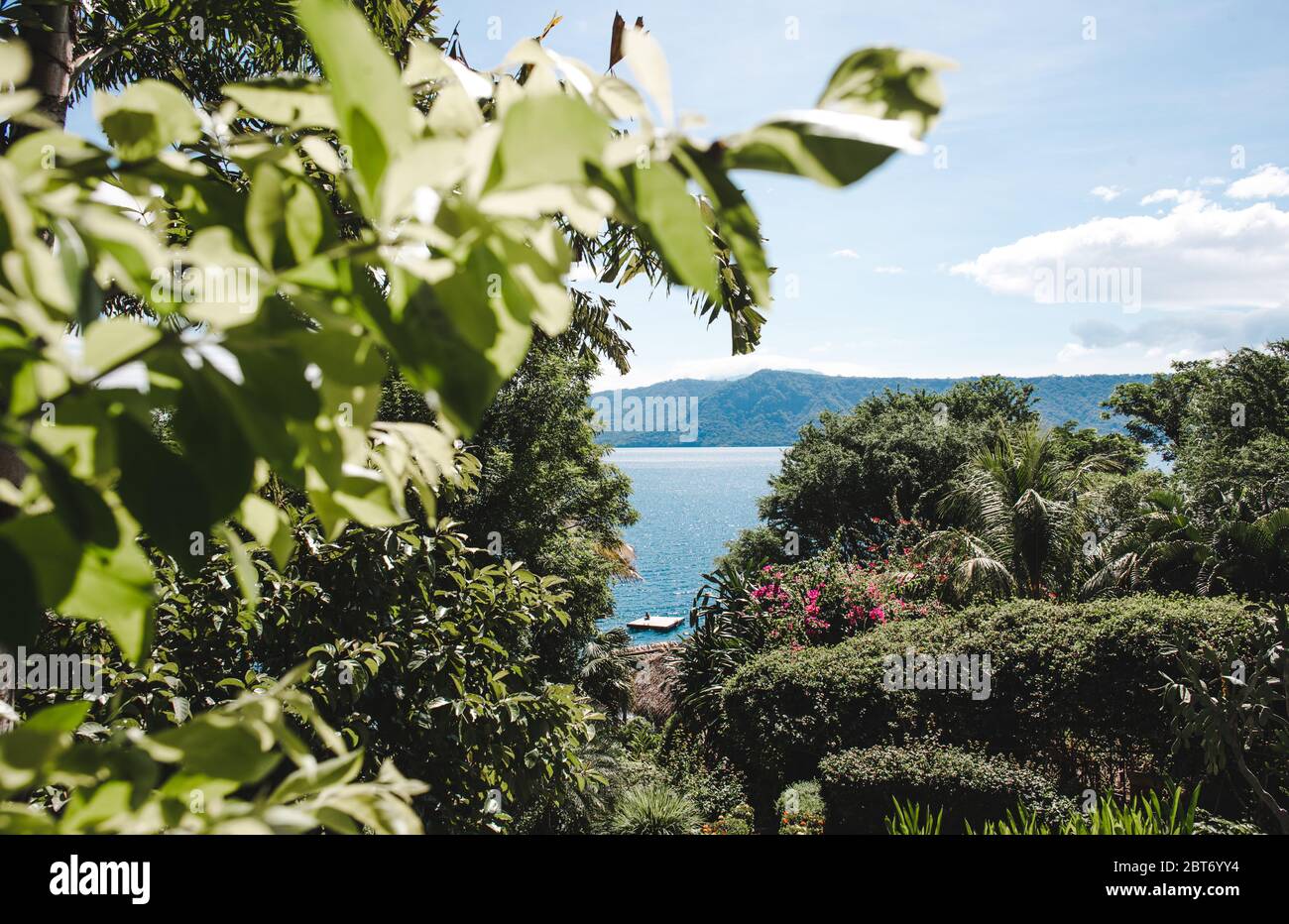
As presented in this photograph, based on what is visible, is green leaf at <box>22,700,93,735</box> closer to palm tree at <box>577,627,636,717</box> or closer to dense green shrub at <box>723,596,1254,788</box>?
dense green shrub at <box>723,596,1254,788</box>

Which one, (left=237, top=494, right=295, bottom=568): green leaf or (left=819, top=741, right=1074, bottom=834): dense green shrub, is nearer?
(left=237, top=494, right=295, bottom=568): green leaf

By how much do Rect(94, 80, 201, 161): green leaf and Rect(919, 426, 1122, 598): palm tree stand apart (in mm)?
12553

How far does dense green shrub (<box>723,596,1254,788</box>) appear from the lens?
8.20 m

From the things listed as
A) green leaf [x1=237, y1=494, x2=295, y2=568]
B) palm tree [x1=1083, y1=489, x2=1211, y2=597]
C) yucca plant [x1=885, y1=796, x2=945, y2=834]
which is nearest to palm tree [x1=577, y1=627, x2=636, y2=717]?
palm tree [x1=1083, y1=489, x2=1211, y2=597]

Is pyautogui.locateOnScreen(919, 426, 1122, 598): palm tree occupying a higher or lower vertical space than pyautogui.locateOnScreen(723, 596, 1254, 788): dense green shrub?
higher

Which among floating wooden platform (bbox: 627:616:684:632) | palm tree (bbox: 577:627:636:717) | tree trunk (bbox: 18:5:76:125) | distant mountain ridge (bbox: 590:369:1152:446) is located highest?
distant mountain ridge (bbox: 590:369:1152:446)

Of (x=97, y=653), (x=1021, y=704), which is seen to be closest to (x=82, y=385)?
(x=97, y=653)

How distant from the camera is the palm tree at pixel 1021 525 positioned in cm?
1207

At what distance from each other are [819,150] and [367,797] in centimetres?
33

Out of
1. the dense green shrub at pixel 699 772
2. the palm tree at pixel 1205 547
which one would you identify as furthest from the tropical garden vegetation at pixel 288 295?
the palm tree at pixel 1205 547

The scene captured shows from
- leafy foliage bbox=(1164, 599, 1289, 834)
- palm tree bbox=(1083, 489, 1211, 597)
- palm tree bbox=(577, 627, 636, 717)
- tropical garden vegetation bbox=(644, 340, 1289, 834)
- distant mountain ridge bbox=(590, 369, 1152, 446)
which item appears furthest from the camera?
distant mountain ridge bbox=(590, 369, 1152, 446)

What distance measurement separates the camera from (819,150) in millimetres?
254

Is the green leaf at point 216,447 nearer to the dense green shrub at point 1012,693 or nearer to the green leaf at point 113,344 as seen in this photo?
the green leaf at point 113,344
